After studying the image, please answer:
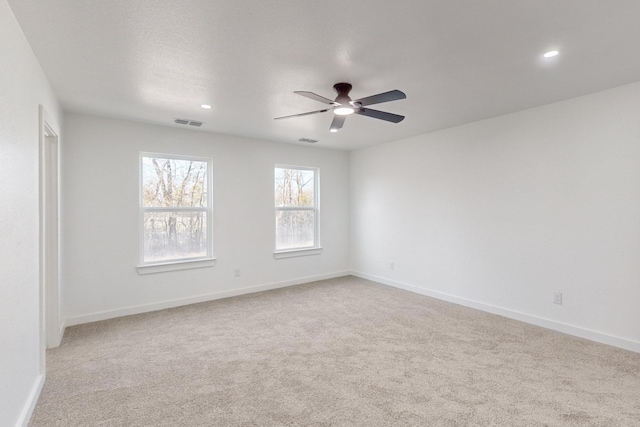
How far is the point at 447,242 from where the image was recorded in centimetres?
470

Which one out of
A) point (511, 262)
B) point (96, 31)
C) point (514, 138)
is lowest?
point (511, 262)

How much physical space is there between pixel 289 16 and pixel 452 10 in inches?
37.3

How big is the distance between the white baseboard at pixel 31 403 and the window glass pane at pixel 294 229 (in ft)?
11.5

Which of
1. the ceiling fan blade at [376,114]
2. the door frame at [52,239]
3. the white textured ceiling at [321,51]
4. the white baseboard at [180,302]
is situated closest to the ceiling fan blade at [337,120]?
the ceiling fan blade at [376,114]

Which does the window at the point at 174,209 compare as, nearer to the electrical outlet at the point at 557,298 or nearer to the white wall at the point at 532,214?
the white wall at the point at 532,214

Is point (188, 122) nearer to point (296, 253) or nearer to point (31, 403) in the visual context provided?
point (296, 253)

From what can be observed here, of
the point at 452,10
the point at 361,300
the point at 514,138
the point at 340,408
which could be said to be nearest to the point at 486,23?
the point at 452,10

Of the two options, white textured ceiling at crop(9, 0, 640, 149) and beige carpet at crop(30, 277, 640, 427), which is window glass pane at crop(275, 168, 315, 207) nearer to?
white textured ceiling at crop(9, 0, 640, 149)

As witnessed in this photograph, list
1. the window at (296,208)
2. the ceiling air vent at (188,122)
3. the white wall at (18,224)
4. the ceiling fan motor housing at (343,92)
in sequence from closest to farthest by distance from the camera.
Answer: the white wall at (18,224)
the ceiling fan motor housing at (343,92)
the ceiling air vent at (188,122)
the window at (296,208)

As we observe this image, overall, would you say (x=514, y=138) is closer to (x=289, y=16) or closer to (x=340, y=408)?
(x=289, y=16)

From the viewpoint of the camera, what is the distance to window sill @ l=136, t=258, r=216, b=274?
428cm

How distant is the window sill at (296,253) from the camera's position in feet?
18.0

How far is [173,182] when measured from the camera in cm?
460

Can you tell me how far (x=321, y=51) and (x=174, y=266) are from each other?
11.5 ft
